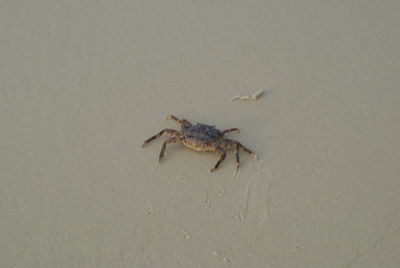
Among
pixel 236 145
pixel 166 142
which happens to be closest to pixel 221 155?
pixel 236 145

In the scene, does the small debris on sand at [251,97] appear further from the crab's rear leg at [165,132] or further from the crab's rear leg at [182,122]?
the crab's rear leg at [165,132]

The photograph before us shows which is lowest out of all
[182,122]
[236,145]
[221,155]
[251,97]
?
[221,155]

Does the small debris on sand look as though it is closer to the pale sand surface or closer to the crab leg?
the pale sand surface

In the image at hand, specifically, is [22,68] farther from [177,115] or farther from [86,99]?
[177,115]

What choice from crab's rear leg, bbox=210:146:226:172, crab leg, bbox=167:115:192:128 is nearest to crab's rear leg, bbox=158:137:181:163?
crab leg, bbox=167:115:192:128

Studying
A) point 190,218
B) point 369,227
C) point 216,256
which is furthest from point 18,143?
point 369,227

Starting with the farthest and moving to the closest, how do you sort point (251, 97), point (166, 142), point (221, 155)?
point (251, 97) < point (166, 142) < point (221, 155)

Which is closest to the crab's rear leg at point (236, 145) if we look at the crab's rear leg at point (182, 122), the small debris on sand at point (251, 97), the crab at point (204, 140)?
the crab at point (204, 140)

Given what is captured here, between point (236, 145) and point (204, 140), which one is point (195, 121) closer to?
point (204, 140)

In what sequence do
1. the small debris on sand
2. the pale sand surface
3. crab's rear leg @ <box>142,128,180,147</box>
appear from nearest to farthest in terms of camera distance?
the pale sand surface
crab's rear leg @ <box>142,128,180,147</box>
the small debris on sand
